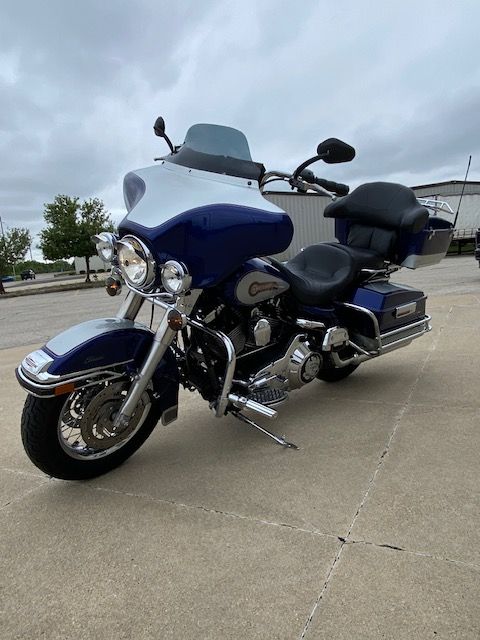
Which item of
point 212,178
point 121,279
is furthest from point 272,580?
point 212,178

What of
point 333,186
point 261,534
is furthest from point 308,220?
point 261,534

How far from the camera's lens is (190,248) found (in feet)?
7.59

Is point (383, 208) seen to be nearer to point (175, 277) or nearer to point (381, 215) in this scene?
point (381, 215)

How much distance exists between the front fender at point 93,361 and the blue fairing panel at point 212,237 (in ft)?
1.46

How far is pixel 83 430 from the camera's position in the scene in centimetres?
237

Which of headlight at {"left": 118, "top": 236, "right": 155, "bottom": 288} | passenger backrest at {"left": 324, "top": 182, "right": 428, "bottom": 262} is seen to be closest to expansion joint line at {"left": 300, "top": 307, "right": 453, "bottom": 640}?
passenger backrest at {"left": 324, "top": 182, "right": 428, "bottom": 262}

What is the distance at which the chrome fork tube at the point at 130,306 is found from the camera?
2.61 m

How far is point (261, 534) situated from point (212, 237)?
140 cm

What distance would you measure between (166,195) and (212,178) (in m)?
0.28

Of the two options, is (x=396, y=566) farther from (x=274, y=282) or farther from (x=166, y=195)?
(x=166, y=195)

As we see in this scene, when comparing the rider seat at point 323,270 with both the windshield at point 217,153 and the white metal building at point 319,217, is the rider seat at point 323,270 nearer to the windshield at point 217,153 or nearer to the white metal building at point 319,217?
the windshield at point 217,153

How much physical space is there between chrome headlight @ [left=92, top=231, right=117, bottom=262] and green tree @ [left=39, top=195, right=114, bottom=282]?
1041 inches

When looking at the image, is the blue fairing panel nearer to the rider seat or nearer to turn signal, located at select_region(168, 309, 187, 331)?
turn signal, located at select_region(168, 309, 187, 331)

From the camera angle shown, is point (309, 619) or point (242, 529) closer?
point (309, 619)
